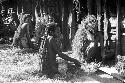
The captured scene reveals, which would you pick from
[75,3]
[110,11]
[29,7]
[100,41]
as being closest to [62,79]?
[100,41]

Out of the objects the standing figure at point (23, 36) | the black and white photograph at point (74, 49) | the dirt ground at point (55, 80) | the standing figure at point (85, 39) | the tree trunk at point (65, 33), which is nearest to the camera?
the dirt ground at point (55, 80)

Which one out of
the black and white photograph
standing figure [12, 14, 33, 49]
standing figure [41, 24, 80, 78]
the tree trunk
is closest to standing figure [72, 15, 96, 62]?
the black and white photograph

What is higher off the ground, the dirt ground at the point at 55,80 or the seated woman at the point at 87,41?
the seated woman at the point at 87,41

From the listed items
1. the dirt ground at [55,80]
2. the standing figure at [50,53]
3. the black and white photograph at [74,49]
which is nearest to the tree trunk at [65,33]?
the black and white photograph at [74,49]

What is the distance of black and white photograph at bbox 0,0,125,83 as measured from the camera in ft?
25.2

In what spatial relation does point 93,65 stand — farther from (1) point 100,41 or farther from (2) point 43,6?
(2) point 43,6

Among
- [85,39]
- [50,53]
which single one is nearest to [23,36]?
[85,39]

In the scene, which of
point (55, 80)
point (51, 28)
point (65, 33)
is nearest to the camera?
point (55, 80)

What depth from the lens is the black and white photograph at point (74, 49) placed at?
25.2 feet

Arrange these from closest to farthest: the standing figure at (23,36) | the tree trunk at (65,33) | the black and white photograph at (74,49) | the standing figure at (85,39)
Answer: the black and white photograph at (74,49), the standing figure at (85,39), the standing figure at (23,36), the tree trunk at (65,33)

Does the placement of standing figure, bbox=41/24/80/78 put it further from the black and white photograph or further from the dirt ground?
the dirt ground

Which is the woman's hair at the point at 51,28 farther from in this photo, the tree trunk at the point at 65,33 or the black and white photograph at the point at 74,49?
the tree trunk at the point at 65,33

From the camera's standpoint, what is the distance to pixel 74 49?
372 inches

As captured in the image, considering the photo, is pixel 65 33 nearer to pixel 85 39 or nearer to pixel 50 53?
pixel 85 39
